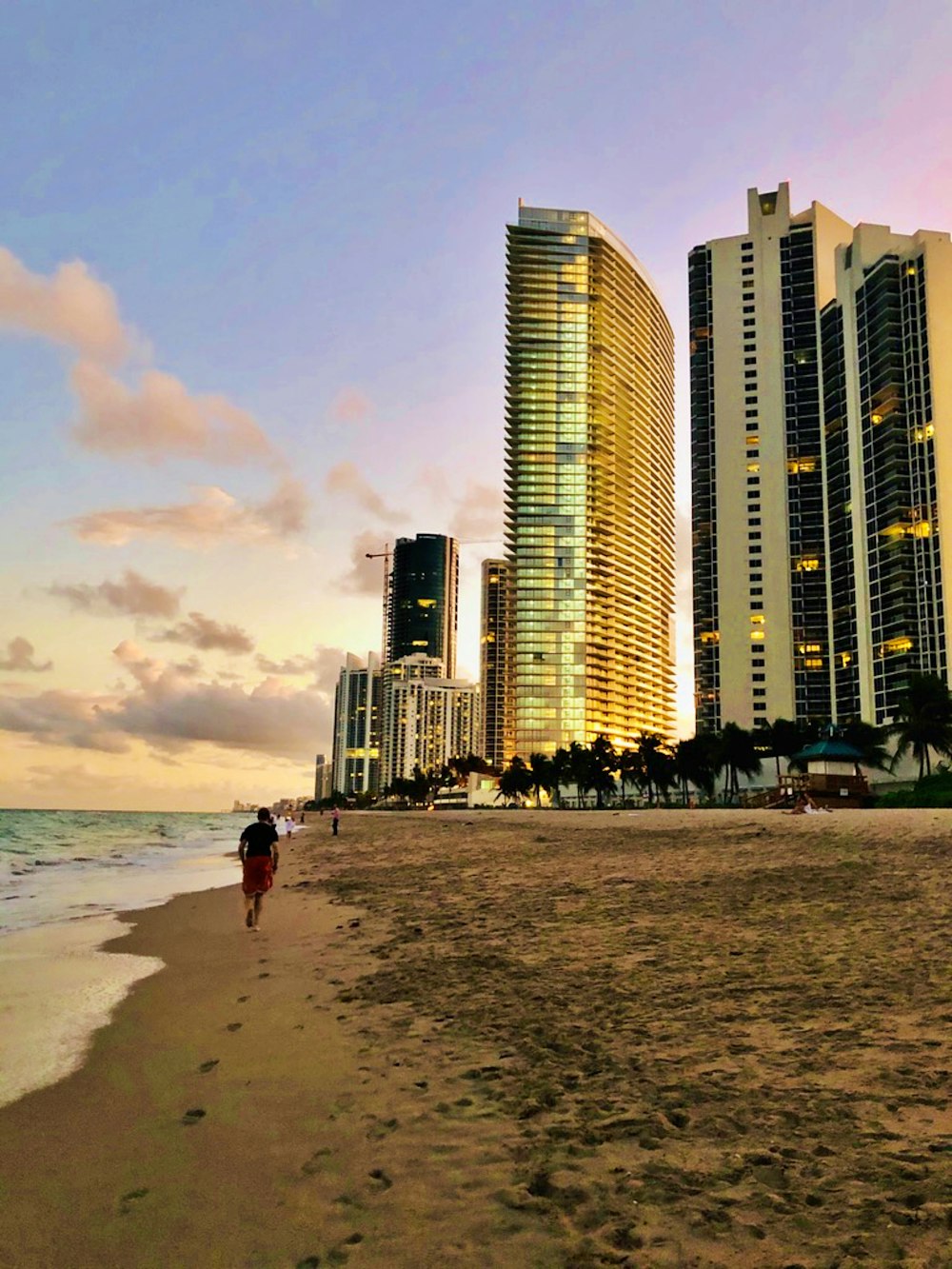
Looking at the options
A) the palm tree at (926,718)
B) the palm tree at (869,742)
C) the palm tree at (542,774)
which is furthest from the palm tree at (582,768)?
the palm tree at (926,718)

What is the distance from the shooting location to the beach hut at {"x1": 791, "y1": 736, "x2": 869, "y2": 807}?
2264 inches

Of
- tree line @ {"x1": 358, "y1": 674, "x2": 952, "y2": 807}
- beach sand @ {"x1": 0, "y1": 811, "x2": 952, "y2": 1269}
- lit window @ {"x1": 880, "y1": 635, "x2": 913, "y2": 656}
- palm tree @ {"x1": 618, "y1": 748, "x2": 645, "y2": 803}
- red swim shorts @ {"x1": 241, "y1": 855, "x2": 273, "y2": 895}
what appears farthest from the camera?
lit window @ {"x1": 880, "y1": 635, "x2": 913, "y2": 656}

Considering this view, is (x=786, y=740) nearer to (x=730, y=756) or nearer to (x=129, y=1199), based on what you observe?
(x=730, y=756)

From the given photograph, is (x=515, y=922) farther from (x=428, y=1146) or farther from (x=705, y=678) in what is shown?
(x=705, y=678)

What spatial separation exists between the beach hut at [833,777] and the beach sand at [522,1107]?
47772 millimetres

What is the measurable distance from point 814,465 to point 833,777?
430 ft

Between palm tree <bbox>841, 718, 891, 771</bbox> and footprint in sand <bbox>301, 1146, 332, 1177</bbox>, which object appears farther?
palm tree <bbox>841, 718, 891, 771</bbox>

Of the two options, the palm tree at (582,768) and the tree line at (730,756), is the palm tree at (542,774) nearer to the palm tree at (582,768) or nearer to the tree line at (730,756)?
the tree line at (730,756)

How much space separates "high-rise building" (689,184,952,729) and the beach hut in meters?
82.9

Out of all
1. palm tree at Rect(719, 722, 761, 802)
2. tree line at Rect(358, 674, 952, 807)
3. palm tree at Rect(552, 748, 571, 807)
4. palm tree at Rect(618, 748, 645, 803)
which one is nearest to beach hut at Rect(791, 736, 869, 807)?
tree line at Rect(358, 674, 952, 807)

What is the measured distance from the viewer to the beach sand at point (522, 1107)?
445cm

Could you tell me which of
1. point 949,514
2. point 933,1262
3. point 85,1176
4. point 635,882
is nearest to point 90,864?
point 635,882

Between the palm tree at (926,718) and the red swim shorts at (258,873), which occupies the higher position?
the palm tree at (926,718)

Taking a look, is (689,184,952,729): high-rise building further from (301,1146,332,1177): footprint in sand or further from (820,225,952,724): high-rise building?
(301,1146,332,1177): footprint in sand
